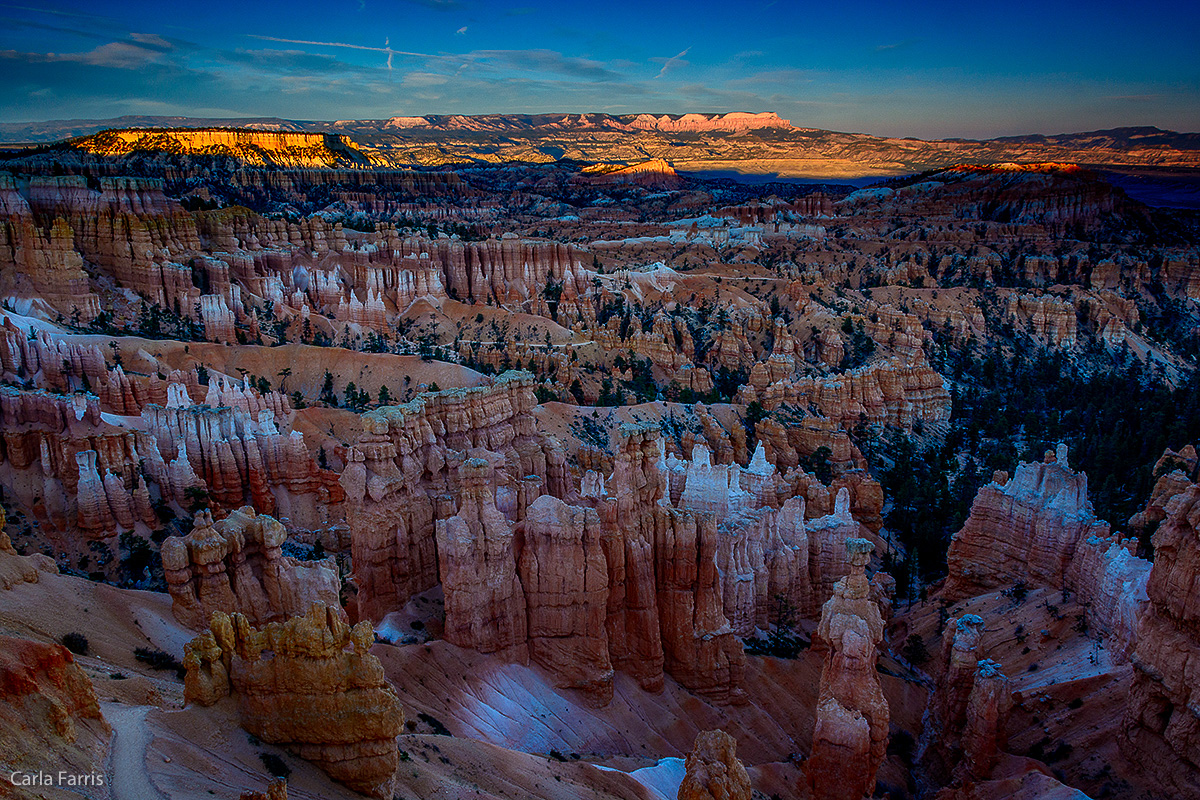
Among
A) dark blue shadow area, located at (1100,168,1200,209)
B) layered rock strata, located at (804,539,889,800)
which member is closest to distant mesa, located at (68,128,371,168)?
dark blue shadow area, located at (1100,168,1200,209)

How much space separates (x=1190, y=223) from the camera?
376 feet

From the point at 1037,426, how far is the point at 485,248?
57.8m

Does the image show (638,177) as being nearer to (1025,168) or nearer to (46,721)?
(1025,168)

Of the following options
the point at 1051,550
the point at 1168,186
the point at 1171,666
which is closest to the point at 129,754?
the point at 1171,666

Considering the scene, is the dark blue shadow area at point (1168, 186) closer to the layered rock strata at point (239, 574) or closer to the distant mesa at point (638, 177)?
the layered rock strata at point (239, 574)

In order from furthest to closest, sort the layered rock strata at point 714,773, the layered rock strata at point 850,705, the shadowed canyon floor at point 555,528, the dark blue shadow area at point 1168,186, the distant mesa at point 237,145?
the distant mesa at point 237,145, the dark blue shadow area at point 1168,186, the layered rock strata at point 850,705, the shadowed canyon floor at point 555,528, the layered rock strata at point 714,773

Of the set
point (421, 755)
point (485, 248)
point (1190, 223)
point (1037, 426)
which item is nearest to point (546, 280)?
point (485, 248)

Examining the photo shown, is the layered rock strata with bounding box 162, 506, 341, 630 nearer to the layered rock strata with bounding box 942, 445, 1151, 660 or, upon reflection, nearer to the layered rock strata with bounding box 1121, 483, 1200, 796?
the layered rock strata with bounding box 1121, 483, 1200, 796

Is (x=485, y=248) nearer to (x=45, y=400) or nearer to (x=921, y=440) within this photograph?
(x=921, y=440)

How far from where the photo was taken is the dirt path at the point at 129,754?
10.4 metres

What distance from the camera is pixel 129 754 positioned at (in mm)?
11219

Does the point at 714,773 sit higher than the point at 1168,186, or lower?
lower

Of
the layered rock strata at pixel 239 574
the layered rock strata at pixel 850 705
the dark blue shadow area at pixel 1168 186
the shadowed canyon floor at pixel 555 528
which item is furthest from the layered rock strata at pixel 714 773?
the dark blue shadow area at pixel 1168 186

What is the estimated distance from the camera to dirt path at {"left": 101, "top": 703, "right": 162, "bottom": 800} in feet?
34.2
